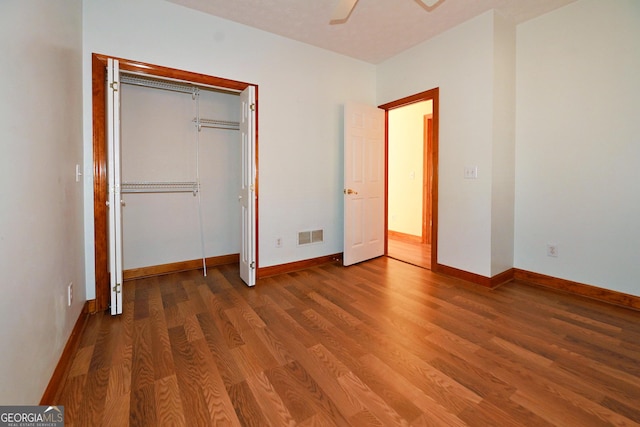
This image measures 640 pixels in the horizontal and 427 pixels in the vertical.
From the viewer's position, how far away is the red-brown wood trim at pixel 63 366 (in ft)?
4.70

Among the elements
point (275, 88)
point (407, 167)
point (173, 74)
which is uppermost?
point (275, 88)

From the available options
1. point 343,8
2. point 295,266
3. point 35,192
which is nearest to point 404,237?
point 295,266

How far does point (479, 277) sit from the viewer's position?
10.2ft

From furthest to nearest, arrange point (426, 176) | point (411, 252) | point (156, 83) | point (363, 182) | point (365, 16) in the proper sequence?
point (426, 176)
point (411, 252)
point (363, 182)
point (156, 83)
point (365, 16)

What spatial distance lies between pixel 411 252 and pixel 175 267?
3.36 meters

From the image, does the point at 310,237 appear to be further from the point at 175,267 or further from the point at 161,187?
the point at 161,187

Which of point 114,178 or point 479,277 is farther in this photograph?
A: point 479,277

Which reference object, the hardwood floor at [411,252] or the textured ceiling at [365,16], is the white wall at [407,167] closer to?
the hardwood floor at [411,252]

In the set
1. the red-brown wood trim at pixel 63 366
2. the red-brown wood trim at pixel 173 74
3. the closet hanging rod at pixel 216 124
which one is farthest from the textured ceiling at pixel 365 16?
the red-brown wood trim at pixel 63 366

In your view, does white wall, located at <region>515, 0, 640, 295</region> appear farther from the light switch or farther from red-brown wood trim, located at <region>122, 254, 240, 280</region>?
red-brown wood trim, located at <region>122, 254, 240, 280</region>

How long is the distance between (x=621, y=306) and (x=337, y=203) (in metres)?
2.97

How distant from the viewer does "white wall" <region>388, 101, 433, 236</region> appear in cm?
534

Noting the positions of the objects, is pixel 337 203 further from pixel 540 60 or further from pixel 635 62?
pixel 635 62
